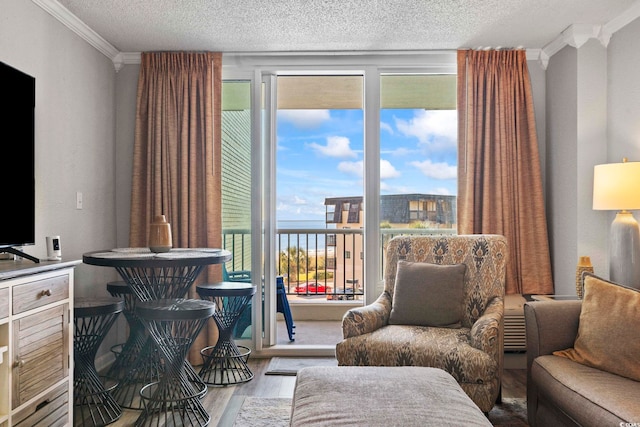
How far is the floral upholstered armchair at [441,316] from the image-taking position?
2684mm

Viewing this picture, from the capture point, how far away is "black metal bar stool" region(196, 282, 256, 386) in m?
3.57

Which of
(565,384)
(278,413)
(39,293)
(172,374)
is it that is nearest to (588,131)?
(565,384)

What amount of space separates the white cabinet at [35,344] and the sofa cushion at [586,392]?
2283 millimetres

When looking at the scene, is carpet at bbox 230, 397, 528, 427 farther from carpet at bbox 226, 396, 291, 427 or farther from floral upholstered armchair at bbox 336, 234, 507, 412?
floral upholstered armchair at bbox 336, 234, 507, 412

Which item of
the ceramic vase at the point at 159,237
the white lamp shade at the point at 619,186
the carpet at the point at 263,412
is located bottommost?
the carpet at the point at 263,412

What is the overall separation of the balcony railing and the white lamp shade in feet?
9.52

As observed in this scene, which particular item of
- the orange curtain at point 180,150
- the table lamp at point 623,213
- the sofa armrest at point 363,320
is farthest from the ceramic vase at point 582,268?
the orange curtain at point 180,150

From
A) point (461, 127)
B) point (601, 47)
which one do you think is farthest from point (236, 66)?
point (601, 47)

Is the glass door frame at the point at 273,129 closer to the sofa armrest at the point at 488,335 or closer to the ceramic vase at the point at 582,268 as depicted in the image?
the sofa armrest at the point at 488,335

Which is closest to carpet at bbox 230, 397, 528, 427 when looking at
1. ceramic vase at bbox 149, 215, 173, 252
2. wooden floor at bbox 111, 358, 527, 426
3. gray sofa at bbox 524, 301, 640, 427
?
wooden floor at bbox 111, 358, 527, 426

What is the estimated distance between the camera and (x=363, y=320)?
2.99 meters

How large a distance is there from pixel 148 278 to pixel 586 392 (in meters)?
2.58

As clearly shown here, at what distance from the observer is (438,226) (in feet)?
13.8

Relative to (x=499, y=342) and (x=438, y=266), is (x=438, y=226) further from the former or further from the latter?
(x=499, y=342)
